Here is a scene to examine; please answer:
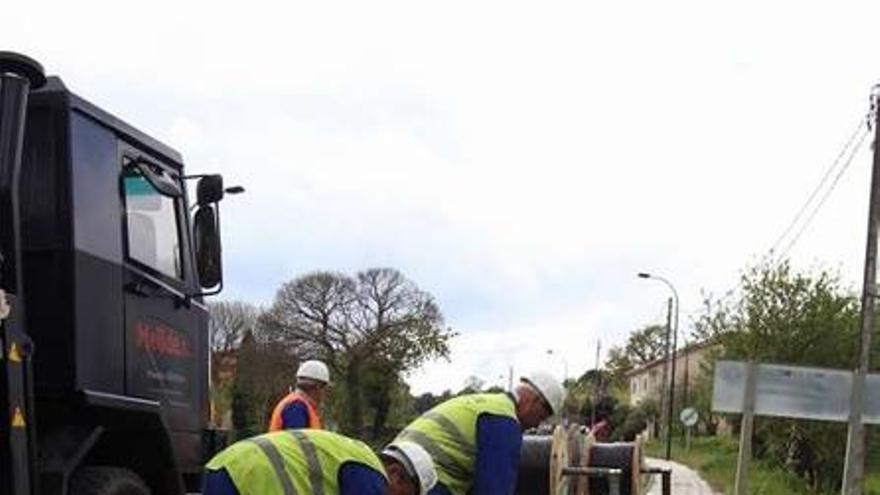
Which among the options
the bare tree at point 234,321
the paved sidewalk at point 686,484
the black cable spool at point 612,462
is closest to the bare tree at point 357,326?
the bare tree at point 234,321

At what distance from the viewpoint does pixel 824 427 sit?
109 feet

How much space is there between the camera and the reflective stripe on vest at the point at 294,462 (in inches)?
150

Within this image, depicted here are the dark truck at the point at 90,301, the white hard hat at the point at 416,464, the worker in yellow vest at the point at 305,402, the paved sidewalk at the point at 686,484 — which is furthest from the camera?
the paved sidewalk at the point at 686,484

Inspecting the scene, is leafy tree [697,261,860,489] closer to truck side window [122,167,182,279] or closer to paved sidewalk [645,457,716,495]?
paved sidewalk [645,457,716,495]

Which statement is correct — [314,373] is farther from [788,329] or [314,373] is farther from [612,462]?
[788,329]

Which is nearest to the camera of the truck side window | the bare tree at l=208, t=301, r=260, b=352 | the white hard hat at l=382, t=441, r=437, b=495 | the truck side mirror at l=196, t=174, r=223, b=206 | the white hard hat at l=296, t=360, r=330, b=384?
the white hard hat at l=382, t=441, r=437, b=495

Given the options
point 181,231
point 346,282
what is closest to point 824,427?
point 181,231

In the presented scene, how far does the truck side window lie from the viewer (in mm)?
6379

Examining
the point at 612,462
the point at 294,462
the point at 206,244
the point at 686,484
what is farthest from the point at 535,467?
the point at 686,484

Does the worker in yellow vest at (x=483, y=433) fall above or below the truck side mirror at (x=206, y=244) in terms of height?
below

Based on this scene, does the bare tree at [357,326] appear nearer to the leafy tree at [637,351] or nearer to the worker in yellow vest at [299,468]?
the leafy tree at [637,351]

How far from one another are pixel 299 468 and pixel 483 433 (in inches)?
68.1

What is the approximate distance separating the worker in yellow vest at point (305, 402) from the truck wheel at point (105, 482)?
196 cm

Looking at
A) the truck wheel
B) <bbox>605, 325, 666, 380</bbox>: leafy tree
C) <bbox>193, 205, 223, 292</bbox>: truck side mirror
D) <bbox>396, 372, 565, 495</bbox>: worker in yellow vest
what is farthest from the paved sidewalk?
<bbox>605, 325, 666, 380</bbox>: leafy tree
